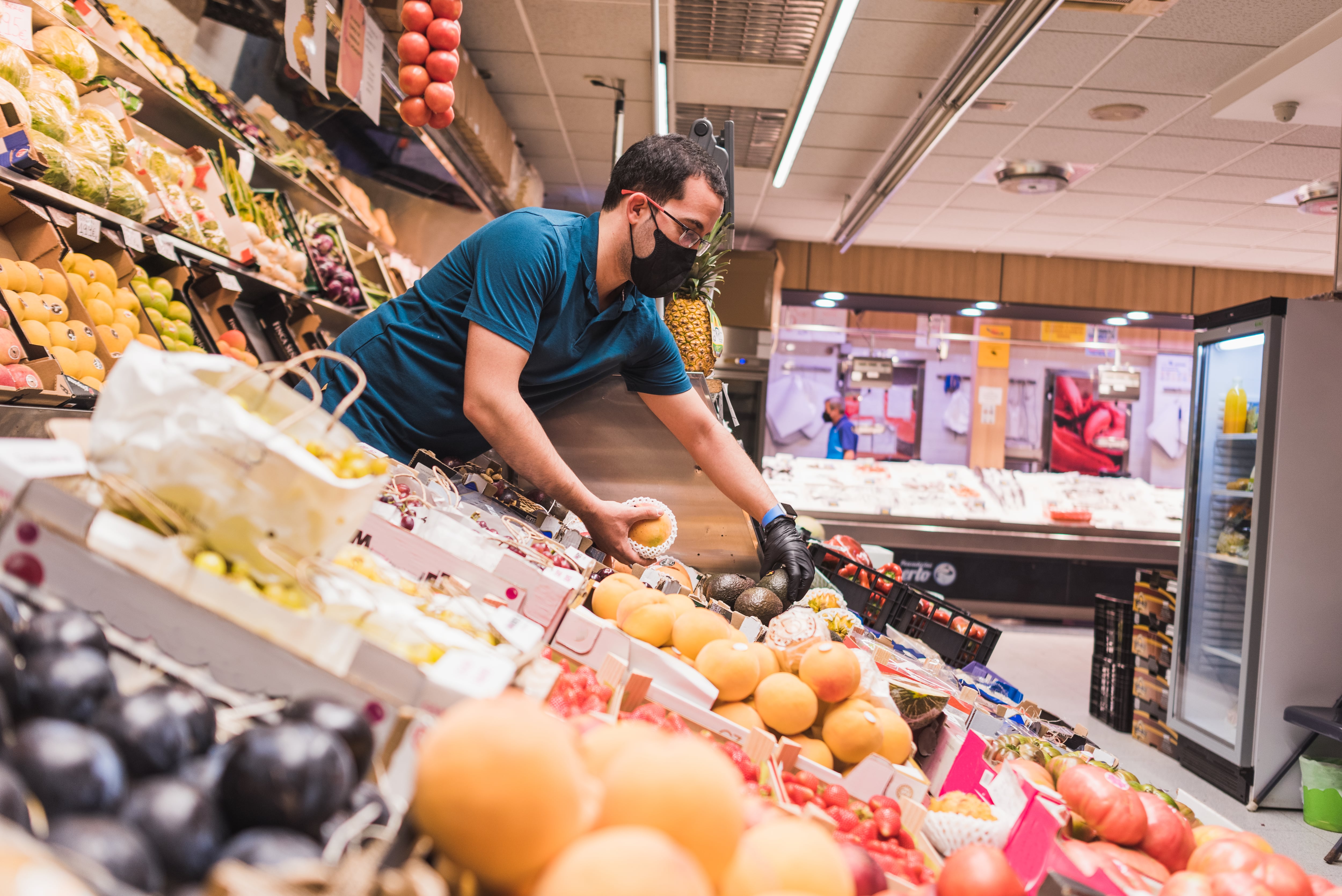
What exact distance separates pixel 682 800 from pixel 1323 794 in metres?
4.50

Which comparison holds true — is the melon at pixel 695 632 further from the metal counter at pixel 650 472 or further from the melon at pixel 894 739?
the metal counter at pixel 650 472

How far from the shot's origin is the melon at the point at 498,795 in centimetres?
56

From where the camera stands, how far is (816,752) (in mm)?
1323

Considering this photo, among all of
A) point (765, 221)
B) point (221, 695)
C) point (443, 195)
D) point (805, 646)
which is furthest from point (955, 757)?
point (765, 221)

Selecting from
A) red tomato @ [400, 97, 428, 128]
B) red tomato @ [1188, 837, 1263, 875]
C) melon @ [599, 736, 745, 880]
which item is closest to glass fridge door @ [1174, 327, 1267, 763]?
red tomato @ [1188, 837, 1263, 875]

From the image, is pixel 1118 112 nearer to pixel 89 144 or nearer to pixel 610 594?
pixel 610 594

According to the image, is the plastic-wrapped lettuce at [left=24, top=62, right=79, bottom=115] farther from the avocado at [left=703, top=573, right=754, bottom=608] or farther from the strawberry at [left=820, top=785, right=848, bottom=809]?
the strawberry at [left=820, top=785, right=848, bottom=809]

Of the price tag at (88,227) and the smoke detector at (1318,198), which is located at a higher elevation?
the smoke detector at (1318,198)

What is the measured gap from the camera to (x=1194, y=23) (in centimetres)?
414

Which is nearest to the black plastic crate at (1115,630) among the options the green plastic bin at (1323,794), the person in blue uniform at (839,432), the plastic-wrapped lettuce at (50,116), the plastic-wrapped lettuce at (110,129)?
the green plastic bin at (1323,794)

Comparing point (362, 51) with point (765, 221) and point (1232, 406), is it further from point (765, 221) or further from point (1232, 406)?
point (765, 221)

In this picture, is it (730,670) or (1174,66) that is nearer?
(730,670)

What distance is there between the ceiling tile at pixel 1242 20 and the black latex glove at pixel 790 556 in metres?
3.46

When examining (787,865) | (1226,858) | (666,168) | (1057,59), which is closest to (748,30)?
(1057,59)
